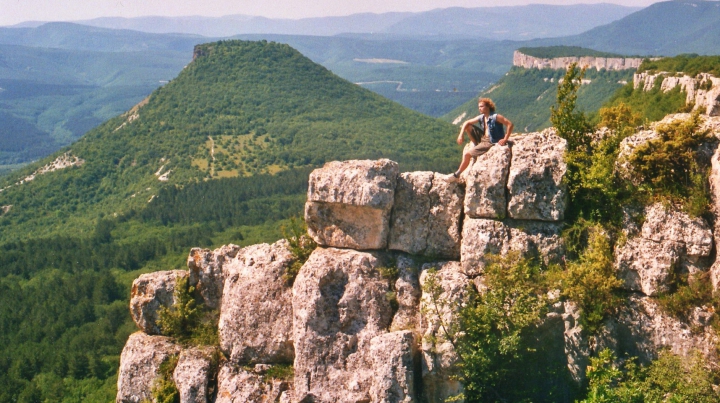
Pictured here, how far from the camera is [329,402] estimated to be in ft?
53.7

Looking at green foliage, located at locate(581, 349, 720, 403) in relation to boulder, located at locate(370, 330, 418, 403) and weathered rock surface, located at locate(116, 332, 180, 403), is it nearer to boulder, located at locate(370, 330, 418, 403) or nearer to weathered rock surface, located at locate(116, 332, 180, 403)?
boulder, located at locate(370, 330, 418, 403)

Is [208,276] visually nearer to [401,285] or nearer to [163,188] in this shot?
[401,285]

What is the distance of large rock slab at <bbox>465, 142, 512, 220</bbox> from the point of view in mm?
16641

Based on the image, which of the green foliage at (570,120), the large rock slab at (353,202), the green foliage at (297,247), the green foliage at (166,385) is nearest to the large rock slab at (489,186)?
the green foliage at (570,120)

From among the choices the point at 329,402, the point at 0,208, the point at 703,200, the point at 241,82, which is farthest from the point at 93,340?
the point at 241,82

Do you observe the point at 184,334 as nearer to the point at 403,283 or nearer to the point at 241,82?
the point at 403,283

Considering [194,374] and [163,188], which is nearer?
[194,374]

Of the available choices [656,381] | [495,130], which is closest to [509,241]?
[495,130]

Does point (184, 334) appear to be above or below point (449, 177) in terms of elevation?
below

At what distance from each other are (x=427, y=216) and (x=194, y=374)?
29.7 ft

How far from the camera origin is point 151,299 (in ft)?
66.7

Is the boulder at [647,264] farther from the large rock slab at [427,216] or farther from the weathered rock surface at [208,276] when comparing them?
the weathered rock surface at [208,276]

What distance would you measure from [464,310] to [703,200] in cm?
698

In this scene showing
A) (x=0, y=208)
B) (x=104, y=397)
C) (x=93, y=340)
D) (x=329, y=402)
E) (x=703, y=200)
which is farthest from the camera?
(x=0, y=208)
